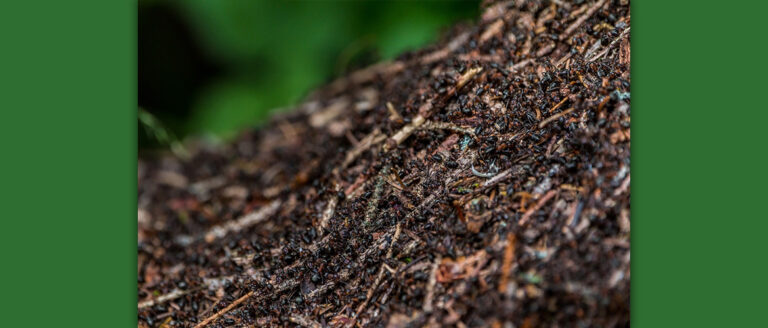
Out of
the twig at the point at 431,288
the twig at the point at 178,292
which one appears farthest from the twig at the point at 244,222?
the twig at the point at 431,288

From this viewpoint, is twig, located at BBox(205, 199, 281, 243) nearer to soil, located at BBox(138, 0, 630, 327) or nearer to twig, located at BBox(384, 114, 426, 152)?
soil, located at BBox(138, 0, 630, 327)

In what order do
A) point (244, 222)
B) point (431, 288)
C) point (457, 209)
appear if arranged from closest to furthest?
point (431, 288)
point (457, 209)
point (244, 222)

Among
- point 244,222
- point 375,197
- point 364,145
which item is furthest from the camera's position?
point 244,222

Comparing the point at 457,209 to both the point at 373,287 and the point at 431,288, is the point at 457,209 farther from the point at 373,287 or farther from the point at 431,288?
the point at 373,287

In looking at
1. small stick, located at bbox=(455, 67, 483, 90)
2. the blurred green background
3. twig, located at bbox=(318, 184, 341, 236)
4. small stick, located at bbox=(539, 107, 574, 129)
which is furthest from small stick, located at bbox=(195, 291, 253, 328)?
the blurred green background

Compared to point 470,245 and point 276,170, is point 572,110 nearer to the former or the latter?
point 470,245

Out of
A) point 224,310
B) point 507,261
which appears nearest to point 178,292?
point 224,310

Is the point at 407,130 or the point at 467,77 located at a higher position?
the point at 467,77
